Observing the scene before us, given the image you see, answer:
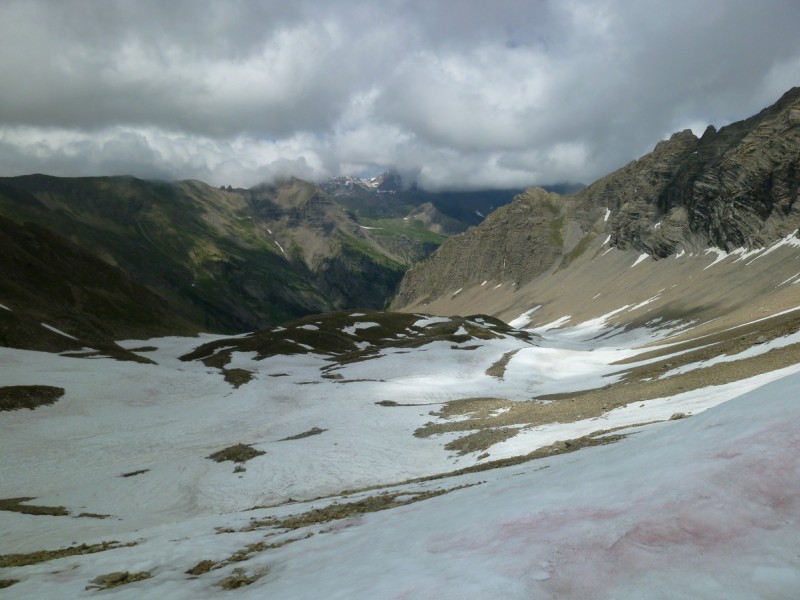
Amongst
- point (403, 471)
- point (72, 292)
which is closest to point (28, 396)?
point (403, 471)

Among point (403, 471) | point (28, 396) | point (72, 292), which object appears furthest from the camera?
point (72, 292)

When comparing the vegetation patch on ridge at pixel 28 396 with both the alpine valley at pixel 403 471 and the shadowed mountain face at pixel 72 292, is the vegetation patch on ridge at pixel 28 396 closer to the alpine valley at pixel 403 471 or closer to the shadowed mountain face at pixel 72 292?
the alpine valley at pixel 403 471

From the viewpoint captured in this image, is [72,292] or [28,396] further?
[72,292]

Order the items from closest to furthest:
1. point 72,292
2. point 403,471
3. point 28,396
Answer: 1. point 403,471
2. point 28,396
3. point 72,292

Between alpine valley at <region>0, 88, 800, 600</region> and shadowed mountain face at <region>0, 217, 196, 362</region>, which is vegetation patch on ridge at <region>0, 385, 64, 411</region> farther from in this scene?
shadowed mountain face at <region>0, 217, 196, 362</region>

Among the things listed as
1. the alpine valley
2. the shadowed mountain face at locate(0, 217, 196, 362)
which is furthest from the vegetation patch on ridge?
the shadowed mountain face at locate(0, 217, 196, 362)

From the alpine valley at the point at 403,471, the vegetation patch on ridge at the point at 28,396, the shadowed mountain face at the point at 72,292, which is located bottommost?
the alpine valley at the point at 403,471

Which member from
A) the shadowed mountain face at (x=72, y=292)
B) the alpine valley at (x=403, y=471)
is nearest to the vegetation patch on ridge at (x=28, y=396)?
the alpine valley at (x=403, y=471)

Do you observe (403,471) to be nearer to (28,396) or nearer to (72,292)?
(28,396)

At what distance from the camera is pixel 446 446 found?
28094 mm

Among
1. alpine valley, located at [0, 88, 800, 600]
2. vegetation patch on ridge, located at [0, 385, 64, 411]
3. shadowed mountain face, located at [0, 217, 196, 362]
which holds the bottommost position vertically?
alpine valley, located at [0, 88, 800, 600]

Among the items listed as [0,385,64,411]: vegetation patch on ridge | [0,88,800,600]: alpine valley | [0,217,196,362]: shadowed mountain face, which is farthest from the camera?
[0,217,196,362]: shadowed mountain face

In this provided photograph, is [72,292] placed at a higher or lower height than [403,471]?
higher

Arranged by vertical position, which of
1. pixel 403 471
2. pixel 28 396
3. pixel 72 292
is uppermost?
pixel 72 292
